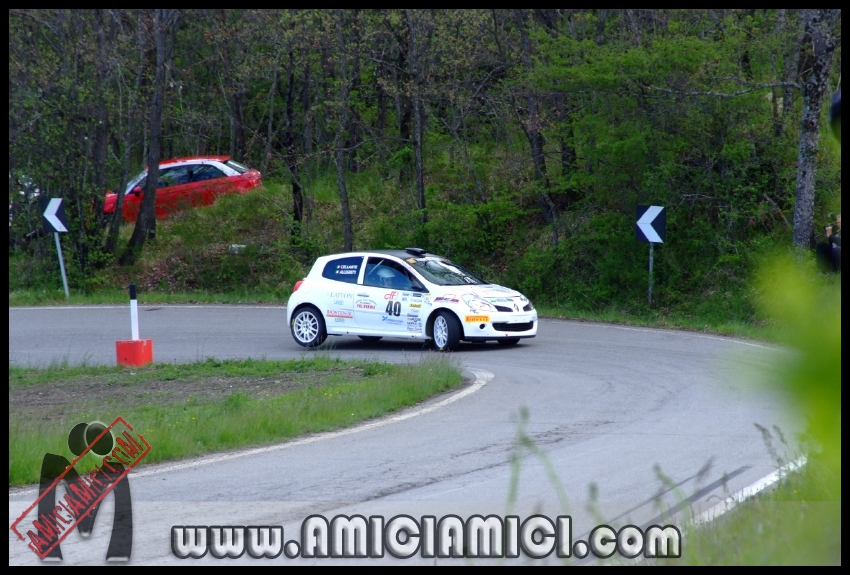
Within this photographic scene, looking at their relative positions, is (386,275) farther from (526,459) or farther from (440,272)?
(526,459)

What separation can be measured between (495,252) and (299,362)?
1365 cm

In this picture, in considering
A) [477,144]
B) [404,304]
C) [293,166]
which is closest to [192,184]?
[293,166]

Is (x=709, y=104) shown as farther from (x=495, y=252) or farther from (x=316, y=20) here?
(x=316, y=20)

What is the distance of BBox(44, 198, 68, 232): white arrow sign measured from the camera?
82.3ft

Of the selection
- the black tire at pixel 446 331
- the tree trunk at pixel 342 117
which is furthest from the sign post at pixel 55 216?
the black tire at pixel 446 331

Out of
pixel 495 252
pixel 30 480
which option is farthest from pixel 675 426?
pixel 495 252

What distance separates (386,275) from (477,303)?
6.31 feet

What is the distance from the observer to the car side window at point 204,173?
3288 centimetres

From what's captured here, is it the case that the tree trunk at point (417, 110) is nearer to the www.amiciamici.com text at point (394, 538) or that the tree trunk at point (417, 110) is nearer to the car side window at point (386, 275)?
the car side window at point (386, 275)

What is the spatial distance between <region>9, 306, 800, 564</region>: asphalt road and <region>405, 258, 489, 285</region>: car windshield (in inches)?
66.2

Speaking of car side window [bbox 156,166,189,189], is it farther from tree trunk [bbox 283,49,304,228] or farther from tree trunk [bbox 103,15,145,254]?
tree trunk [bbox 283,49,304,228]

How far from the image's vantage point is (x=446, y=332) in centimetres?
1667

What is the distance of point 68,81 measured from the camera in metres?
27.1

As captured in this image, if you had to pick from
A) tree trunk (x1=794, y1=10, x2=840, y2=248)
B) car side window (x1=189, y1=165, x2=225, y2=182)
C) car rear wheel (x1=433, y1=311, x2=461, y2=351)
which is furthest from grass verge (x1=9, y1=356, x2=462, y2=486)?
car side window (x1=189, y1=165, x2=225, y2=182)
